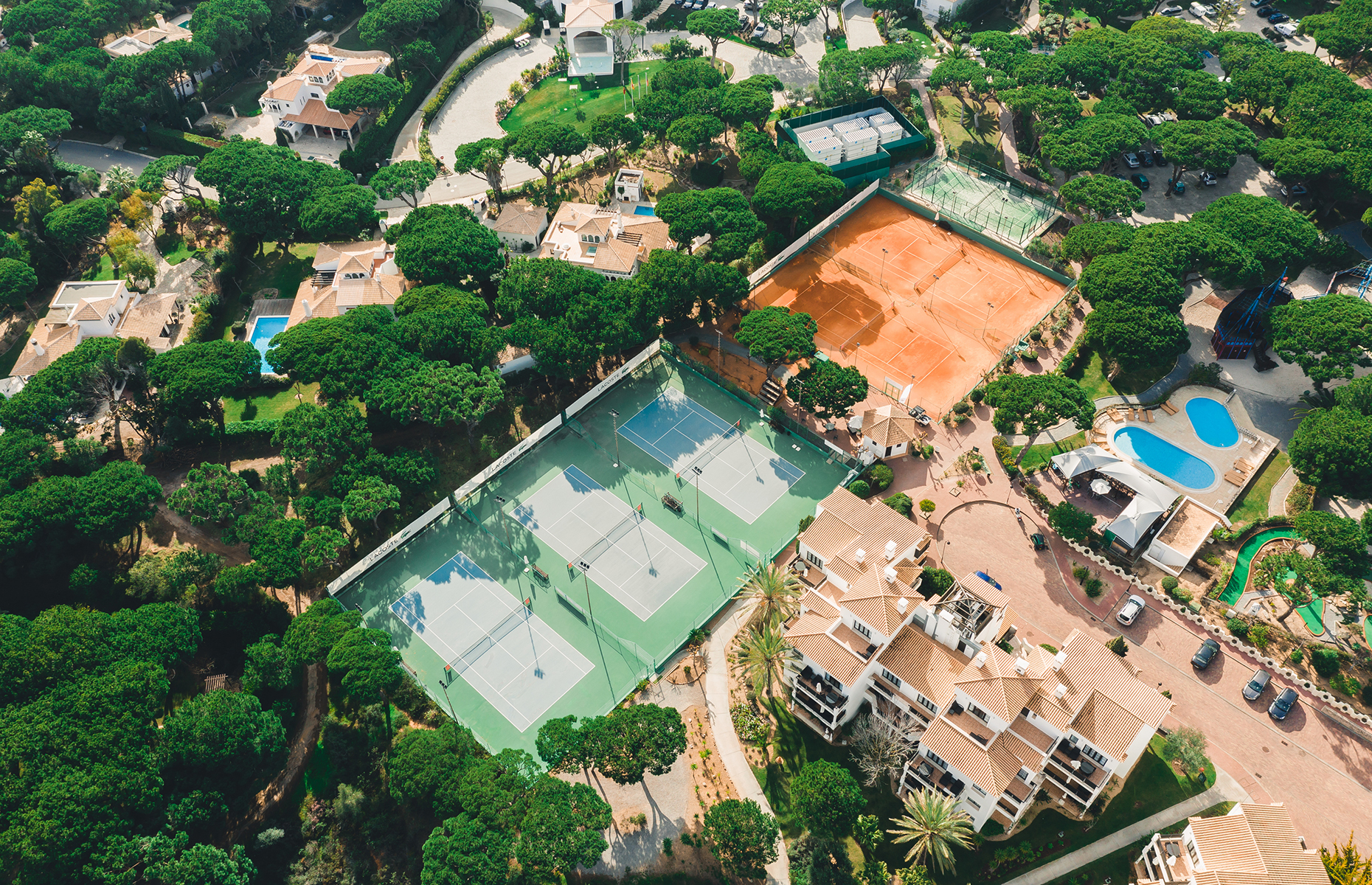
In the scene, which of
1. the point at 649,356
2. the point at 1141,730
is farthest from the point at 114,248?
the point at 1141,730

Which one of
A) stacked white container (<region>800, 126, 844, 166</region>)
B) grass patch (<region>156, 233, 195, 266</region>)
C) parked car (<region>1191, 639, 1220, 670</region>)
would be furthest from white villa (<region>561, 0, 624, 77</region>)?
parked car (<region>1191, 639, 1220, 670</region>)

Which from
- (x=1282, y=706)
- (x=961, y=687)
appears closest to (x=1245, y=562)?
(x=1282, y=706)

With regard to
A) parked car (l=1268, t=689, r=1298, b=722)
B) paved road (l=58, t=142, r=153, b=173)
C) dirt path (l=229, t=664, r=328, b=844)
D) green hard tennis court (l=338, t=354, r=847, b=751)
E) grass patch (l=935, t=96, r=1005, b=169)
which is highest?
grass patch (l=935, t=96, r=1005, b=169)

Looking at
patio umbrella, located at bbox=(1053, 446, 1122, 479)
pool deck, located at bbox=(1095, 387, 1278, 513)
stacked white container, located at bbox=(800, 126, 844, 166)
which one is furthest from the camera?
stacked white container, located at bbox=(800, 126, 844, 166)

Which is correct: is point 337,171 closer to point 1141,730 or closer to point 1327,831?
point 1141,730

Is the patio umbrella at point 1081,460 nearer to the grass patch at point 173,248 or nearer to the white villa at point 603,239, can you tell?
the white villa at point 603,239

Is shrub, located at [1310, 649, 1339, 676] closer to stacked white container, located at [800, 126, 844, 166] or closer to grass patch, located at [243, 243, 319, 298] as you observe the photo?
stacked white container, located at [800, 126, 844, 166]

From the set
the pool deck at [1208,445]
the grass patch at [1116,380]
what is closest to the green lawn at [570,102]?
the grass patch at [1116,380]
